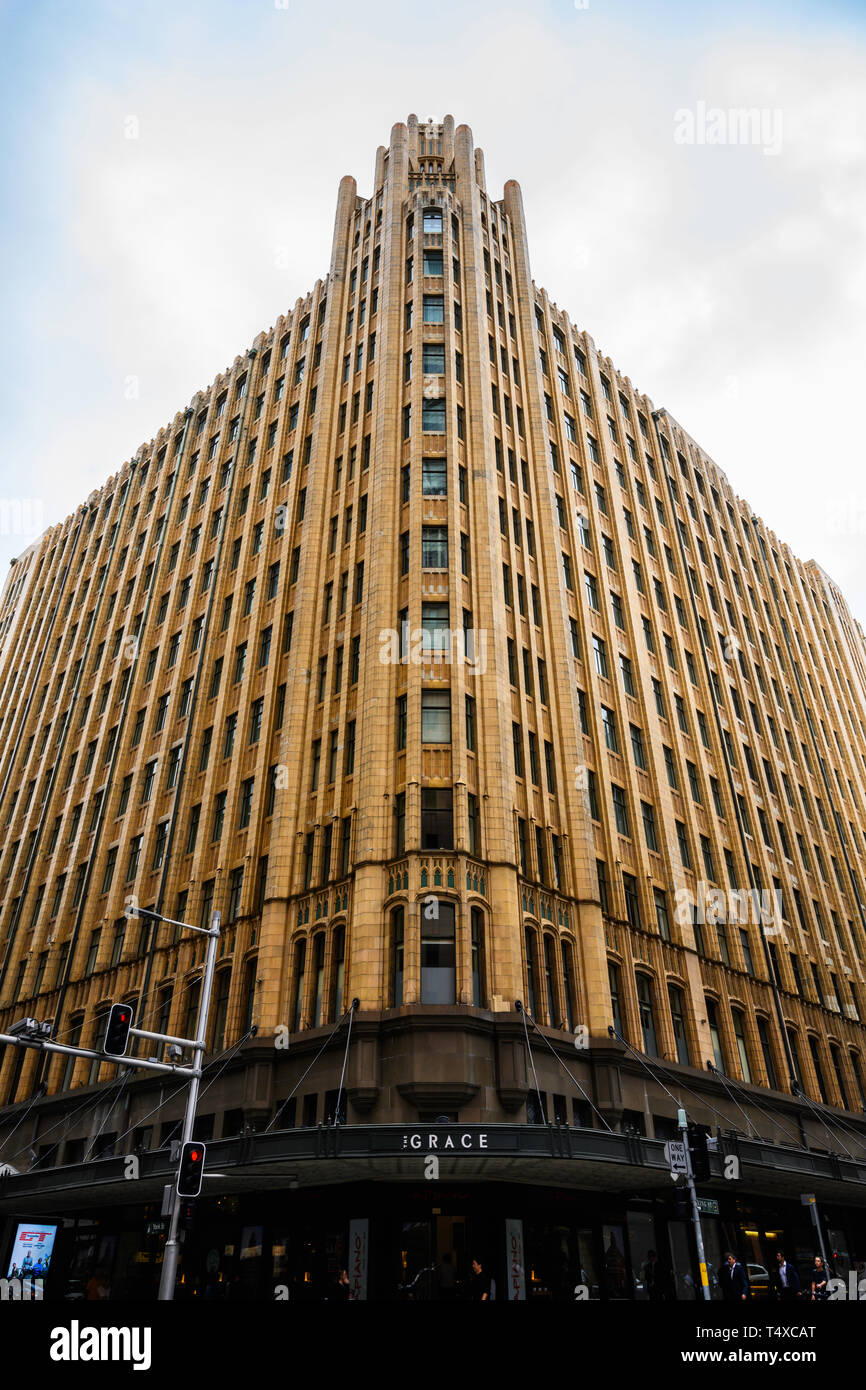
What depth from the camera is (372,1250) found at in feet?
77.6

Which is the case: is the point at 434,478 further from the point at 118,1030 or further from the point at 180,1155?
the point at 180,1155

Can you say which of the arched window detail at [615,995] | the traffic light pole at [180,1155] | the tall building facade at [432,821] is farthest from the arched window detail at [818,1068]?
the traffic light pole at [180,1155]

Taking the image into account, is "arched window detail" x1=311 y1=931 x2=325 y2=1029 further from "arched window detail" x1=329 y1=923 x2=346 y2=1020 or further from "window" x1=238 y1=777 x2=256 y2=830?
"window" x1=238 y1=777 x2=256 y2=830

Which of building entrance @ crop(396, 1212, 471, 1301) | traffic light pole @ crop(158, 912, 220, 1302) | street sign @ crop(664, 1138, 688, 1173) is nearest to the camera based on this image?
street sign @ crop(664, 1138, 688, 1173)

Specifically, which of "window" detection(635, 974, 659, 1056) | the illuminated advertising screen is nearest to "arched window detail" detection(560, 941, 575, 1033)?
"window" detection(635, 974, 659, 1056)

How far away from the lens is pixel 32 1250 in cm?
2119

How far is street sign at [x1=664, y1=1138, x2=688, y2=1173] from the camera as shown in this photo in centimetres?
1920

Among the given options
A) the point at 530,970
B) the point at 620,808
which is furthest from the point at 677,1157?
the point at 620,808

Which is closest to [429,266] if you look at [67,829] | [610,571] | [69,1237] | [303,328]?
[303,328]

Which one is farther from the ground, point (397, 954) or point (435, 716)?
point (435, 716)

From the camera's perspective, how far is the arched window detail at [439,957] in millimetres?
26688

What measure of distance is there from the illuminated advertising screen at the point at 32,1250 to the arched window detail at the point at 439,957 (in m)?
11.2

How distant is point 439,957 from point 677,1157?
9.58 meters

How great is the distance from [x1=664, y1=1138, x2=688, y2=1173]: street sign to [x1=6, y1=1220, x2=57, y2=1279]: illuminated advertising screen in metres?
15.0
